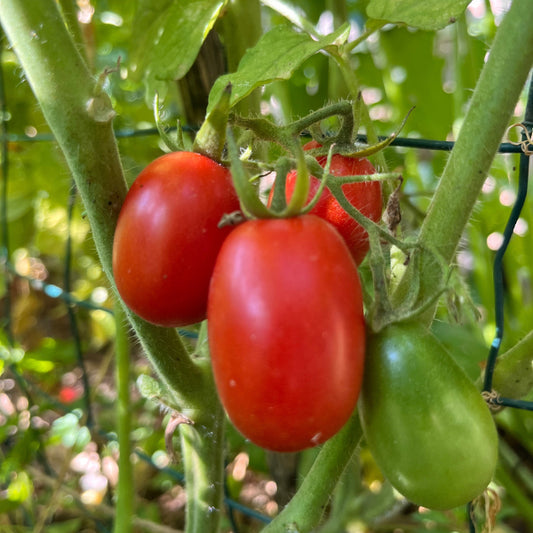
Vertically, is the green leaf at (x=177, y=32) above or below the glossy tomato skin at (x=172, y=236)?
above

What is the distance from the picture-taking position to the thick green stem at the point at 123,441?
77cm

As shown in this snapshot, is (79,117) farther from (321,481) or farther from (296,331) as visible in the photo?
(321,481)

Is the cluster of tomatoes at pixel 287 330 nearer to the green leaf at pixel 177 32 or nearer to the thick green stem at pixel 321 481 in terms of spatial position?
the thick green stem at pixel 321 481

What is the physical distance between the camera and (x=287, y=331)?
33 centimetres

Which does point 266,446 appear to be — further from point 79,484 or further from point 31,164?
point 79,484

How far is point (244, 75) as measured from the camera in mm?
464

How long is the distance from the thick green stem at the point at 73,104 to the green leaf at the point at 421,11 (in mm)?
266

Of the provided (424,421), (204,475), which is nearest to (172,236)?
(424,421)

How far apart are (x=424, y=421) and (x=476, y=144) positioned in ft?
0.72

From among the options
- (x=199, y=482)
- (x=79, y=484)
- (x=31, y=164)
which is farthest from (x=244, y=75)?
(x=79, y=484)

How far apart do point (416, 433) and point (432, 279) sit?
0.41 feet

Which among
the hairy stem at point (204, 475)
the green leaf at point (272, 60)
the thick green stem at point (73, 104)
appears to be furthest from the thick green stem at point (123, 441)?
the green leaf at point (272, 60)

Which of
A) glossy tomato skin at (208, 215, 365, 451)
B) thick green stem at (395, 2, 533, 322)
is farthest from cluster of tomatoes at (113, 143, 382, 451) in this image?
thick green stem at (395, 2, 533, 322)

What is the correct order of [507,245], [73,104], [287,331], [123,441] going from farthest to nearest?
[123,441] → [507,245] → [73,104] → [287,331]
